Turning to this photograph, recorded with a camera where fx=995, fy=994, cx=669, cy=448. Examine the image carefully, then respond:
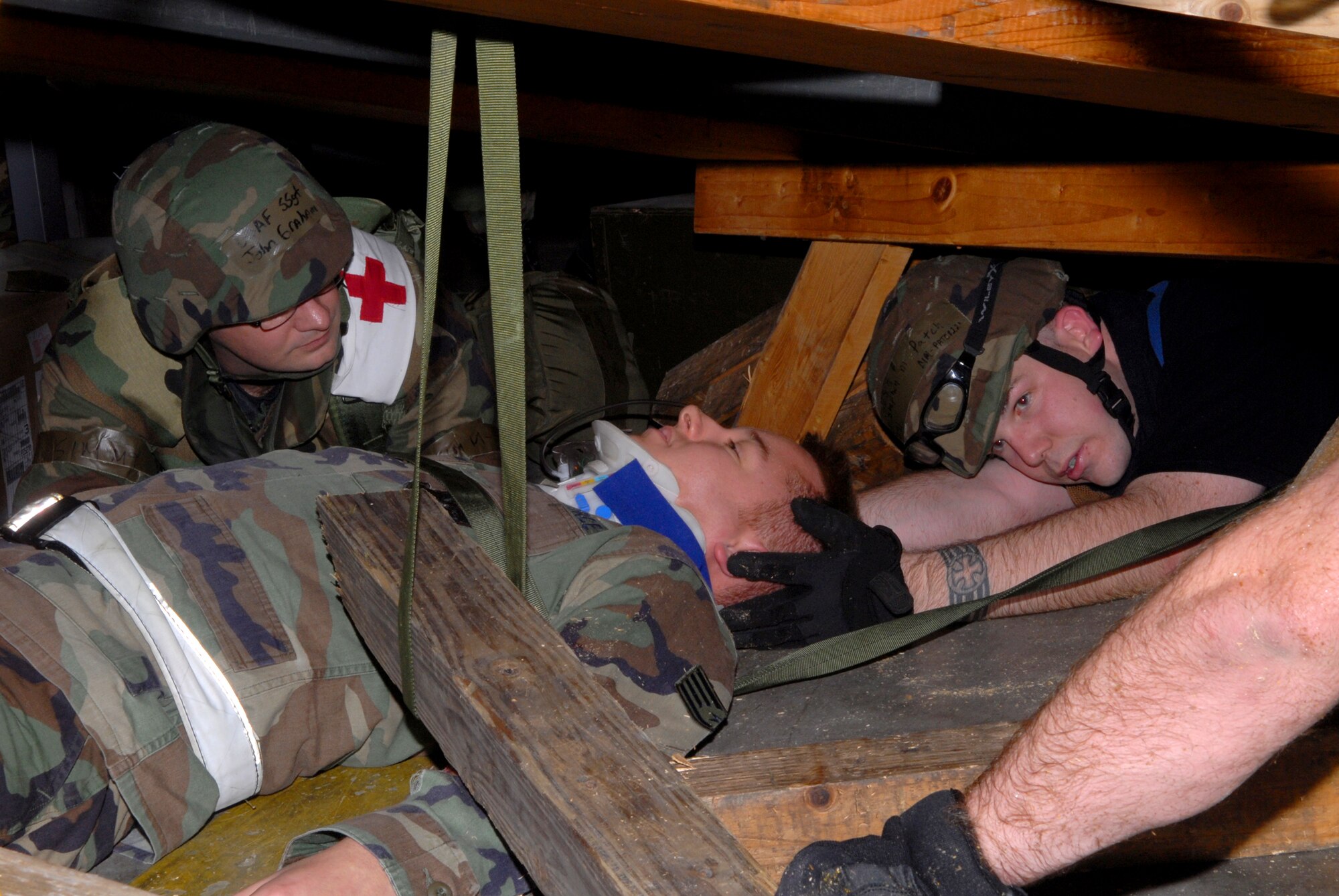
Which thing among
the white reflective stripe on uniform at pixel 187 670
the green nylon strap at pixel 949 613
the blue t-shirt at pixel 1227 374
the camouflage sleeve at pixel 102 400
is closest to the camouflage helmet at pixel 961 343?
the blue t-shirt at pixel 1227 374

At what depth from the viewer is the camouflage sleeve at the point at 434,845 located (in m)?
1.31

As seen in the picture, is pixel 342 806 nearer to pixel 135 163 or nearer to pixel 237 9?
pixel 237 9

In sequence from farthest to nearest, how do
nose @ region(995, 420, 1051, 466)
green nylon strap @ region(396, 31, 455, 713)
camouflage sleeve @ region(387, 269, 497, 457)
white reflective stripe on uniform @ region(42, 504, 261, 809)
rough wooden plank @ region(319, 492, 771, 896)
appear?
camouflage sleeve @ region(387, 269, 497, 457) → nose @ region(995, 420, 1051, 466) → white reflective stripe on uniform @ region(42, 504, 261, 809) → green nylon strap @ region(396, 31, 455, 713) → rough wooden plank @ region(319, 492, 771, 896)

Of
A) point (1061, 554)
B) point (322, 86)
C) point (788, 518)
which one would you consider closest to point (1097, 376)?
point (1061, 554)

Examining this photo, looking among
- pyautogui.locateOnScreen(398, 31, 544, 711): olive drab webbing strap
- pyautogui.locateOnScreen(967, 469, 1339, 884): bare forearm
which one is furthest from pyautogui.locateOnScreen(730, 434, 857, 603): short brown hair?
pyautogui.locateOnScreen(967, 469, 1339, 884): bare forearm

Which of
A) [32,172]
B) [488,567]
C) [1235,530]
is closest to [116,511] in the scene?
[488,567]

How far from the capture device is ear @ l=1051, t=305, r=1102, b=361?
2777 millimetres

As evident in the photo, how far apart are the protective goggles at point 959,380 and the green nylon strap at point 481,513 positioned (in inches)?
Answer: 62.7

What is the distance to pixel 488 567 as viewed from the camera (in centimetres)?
130

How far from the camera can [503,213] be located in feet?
3.26

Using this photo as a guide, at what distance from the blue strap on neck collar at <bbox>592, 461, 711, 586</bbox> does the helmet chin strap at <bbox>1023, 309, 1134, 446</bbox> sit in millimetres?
1219

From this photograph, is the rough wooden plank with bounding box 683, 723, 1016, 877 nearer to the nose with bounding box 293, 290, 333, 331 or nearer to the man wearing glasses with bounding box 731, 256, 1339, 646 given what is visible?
the man wearing glasses with bounding box 731, 256, 1339, 646

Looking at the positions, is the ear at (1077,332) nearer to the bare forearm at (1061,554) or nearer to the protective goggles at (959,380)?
the protective goggles at (959,380)

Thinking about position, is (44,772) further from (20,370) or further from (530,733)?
(20,370)
